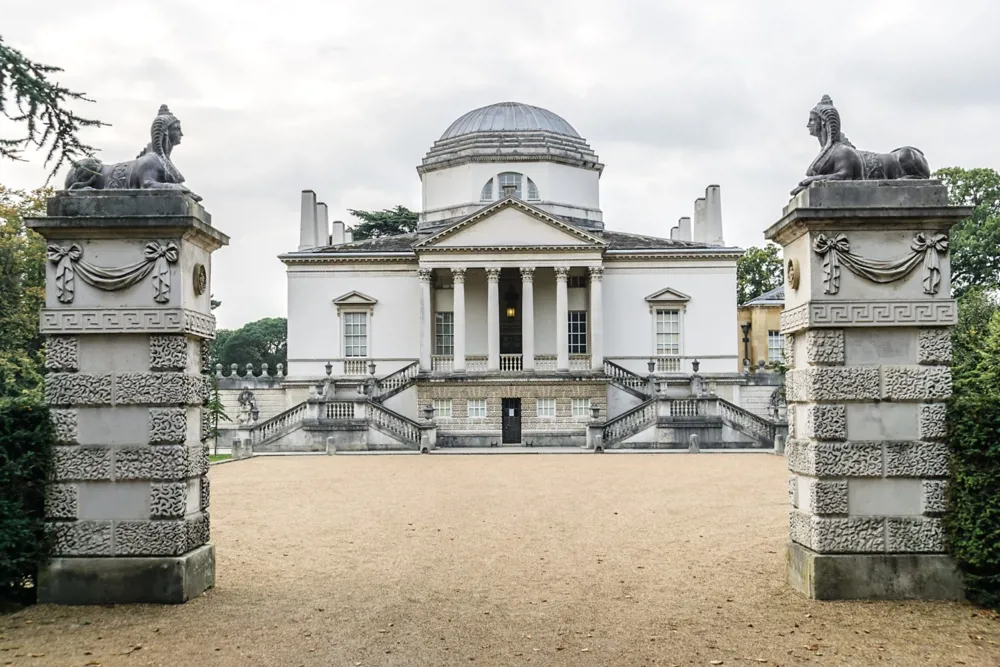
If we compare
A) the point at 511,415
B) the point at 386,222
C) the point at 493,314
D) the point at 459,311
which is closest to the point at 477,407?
→ the point at 511,415

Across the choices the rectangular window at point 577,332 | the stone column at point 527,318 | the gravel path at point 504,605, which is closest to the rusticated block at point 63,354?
the gravel path at point 504,605

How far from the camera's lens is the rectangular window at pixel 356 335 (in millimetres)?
44031

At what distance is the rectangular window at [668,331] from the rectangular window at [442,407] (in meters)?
11.3

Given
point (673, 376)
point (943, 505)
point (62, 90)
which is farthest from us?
point (673, 376)

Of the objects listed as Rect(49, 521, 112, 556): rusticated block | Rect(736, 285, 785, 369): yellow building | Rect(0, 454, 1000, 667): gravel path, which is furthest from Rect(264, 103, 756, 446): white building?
Rect(49, 521, 112, 556): rusticated block

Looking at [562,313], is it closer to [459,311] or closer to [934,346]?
[459,311]

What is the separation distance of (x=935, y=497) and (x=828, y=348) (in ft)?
5.57

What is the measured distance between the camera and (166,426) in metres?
8.52

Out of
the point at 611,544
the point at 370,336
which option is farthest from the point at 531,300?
the point at 611,544

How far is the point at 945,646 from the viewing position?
6969mm

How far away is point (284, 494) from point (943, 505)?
13.7 metres

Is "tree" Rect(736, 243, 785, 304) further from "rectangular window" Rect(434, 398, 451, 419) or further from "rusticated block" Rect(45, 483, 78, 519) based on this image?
"rusticated block" Rect(45, 483, 78, 519)

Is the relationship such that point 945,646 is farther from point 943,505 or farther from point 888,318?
point 888,318

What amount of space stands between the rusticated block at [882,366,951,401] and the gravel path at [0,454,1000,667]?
1901mm
